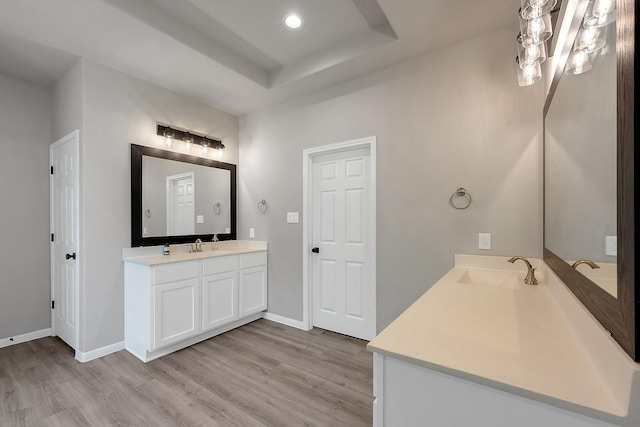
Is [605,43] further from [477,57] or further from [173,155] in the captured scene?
[173,155]

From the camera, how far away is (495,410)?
73 cm

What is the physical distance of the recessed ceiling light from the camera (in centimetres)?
223

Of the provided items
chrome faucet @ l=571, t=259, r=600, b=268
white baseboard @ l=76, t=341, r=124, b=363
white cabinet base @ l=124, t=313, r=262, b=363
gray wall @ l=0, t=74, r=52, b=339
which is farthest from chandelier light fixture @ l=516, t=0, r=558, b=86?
gray wall @ l=0, t=74, r=52, b=339

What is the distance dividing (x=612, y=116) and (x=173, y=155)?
3435mm

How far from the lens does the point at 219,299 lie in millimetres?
3023

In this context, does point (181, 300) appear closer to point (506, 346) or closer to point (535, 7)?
point (506, 346)

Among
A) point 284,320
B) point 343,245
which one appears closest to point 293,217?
point 343,245

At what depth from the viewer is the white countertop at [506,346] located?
0.67 metres

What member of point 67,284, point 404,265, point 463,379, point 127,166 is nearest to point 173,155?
point 127,166

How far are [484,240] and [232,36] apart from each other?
276 centimetres

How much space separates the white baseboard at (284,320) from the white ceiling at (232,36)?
2672 millimetres

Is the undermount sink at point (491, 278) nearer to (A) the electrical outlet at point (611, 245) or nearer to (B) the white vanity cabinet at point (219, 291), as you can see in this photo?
(A) the electrical outlet at point (611, 245)

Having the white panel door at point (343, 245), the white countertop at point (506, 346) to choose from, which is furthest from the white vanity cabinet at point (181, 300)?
the white countertop at point (506, 346)

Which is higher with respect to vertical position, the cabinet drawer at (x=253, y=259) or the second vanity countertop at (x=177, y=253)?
the second vanity countertop at (x=177, y=253)
